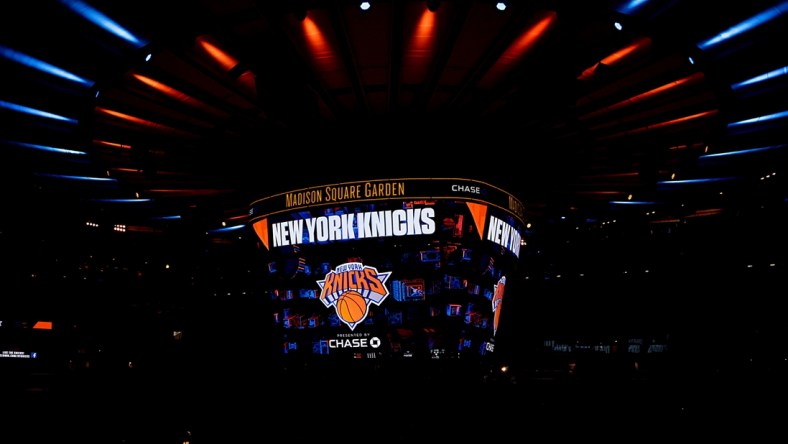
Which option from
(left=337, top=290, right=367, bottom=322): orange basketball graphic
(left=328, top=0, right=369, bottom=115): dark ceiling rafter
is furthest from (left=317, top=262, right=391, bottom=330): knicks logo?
(left=328, top=0, right=369, bottom=115): dark ceiling rafter

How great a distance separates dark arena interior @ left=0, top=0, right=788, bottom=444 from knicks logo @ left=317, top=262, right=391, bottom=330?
0.03 meters

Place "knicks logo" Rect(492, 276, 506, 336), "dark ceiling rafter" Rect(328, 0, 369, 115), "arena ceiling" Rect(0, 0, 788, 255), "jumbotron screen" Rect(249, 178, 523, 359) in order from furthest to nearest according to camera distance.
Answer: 1. "knicks logo" Rect(492, 276, 506, 336)
2. "jumbotron screen" Rect(249, 178, 523, 359)
3. "arena ceiling" Rect(0, 0, 788, 255)
4. "dark ceiling rafter" Rect(328, 0, 369, 115)

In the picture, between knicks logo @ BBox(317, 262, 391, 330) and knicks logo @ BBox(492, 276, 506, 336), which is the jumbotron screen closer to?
knicks logo @ BBox(317, 262, 391, 330)

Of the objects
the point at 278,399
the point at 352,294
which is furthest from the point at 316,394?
the point at 352,294

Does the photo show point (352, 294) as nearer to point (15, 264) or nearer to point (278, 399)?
point (278, 399)

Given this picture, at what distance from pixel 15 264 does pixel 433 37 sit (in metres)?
28.4

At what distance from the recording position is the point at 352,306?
34.3 ft

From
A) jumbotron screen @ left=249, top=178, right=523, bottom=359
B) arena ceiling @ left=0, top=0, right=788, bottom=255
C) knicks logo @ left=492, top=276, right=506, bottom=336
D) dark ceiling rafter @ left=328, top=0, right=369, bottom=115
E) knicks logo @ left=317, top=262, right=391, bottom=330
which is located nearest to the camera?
dark ceiling rafter @ left=328, top=0, right=369, bottom=115

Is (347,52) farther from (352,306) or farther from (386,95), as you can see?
(352,306)

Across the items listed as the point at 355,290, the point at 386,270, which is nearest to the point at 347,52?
the point at 386,270

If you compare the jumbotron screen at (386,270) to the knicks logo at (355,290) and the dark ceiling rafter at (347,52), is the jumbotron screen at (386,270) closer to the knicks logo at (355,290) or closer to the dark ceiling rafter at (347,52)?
the knicks logo at (355,290)

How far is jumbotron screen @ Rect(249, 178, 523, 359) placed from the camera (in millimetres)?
10297

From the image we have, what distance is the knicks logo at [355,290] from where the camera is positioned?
34.1 feet

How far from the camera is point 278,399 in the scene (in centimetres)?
713
